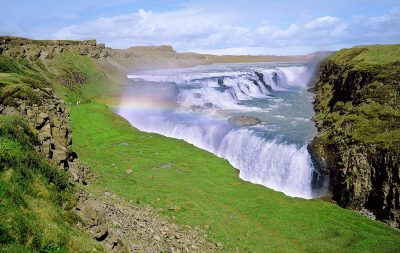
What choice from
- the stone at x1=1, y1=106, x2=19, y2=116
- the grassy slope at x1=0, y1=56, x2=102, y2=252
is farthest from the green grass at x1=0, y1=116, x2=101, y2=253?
the stone at x1=1, y1=106, x2=19, y2=116

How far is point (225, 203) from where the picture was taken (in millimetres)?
32844

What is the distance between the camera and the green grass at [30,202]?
12281 millimetres

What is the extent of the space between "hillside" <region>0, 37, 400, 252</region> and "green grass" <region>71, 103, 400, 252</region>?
0.28 ft

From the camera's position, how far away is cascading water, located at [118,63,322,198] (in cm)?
4438

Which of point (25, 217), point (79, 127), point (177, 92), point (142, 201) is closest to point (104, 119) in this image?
point (79, 127)

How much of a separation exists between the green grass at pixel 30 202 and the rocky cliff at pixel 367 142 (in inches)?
1049

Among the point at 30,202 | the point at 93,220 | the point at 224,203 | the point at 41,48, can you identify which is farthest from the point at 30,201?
the point at 41,48

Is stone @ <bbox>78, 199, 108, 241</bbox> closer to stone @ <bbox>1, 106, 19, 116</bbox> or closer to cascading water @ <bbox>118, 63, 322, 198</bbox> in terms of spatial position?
stone @ <bbox>1, 106, 19, 116</bbox>

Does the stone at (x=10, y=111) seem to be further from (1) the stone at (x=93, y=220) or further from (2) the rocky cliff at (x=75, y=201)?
(1) the stone at (x=93, y=220)

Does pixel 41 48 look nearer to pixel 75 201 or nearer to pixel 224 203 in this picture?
pixel 224 203

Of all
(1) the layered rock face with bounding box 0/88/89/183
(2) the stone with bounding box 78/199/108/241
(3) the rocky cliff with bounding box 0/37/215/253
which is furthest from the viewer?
(1) the layered rock face with bounding box 0/88/89/183

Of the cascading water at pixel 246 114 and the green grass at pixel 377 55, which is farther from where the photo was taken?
the green grass at pixel 377 55

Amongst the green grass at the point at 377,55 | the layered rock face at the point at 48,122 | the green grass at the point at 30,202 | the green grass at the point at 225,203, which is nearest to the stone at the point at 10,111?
the layered rock face at the point at 48,122

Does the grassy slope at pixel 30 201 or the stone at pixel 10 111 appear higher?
the stone at pixel 10 111
